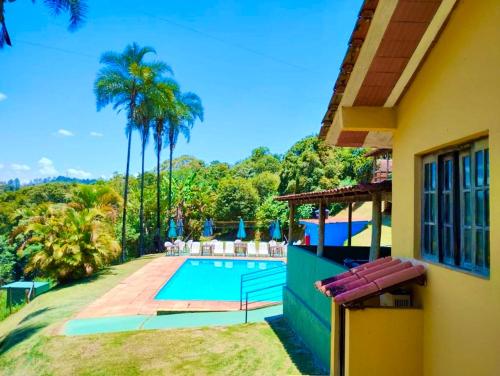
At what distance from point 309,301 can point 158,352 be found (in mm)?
3904

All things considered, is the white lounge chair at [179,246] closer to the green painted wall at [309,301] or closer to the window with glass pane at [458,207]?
the green painted wall at [309,301]

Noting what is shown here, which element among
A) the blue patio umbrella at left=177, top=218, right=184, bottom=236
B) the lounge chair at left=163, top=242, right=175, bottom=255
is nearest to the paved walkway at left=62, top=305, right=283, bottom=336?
the lounge chair at left=163, top=242, right=175, bottom=255

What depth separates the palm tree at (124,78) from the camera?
25516mm

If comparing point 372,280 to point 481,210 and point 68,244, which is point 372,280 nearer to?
point 481,210

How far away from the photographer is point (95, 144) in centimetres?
13488

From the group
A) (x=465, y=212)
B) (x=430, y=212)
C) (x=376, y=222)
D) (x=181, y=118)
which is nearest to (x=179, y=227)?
(x=181, y=118)

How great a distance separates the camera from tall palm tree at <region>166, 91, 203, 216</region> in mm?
31303

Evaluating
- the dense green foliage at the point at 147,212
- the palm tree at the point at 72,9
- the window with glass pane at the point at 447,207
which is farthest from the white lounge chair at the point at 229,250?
the window with glass pane at the point at 447,207

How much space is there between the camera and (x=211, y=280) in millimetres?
21344

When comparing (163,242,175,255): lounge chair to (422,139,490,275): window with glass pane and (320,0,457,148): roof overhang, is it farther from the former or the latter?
(422,139,490,275): window with glass pane

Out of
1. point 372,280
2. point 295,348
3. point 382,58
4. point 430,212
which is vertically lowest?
point 295,348

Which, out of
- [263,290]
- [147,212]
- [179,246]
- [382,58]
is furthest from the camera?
[147,212]

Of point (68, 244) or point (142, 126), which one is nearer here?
point (68, 244)

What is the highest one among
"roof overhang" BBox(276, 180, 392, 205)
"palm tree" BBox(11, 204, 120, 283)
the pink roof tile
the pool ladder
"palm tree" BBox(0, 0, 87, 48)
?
"palm tree" BBox(0, 0, 87, 48)
